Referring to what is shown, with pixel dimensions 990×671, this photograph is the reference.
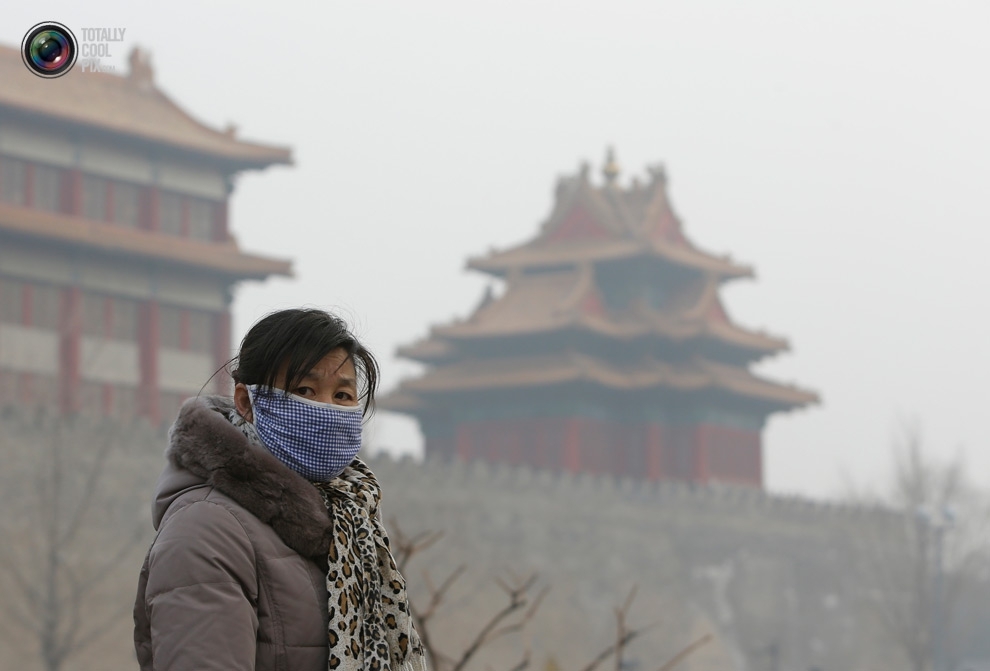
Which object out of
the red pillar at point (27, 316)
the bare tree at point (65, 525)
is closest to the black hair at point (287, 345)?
the bare tree at point (65, 525)

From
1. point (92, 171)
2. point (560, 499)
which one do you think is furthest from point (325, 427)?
point (560, 499)

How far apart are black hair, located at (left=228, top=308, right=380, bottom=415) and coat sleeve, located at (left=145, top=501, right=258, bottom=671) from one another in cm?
24

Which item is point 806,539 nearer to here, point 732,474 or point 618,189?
point 732,474

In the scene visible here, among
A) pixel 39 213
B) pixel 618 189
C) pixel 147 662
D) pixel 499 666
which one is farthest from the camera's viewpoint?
pixel 618 189

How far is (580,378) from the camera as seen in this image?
94.1ft

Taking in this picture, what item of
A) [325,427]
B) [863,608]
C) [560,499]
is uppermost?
[325,427]

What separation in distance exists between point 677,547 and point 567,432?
8.65 feet

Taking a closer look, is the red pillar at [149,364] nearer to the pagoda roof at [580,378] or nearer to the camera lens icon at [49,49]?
the pagoda roof at [580,378]

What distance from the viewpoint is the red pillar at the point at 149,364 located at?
76.8ft

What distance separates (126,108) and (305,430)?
22600 mm

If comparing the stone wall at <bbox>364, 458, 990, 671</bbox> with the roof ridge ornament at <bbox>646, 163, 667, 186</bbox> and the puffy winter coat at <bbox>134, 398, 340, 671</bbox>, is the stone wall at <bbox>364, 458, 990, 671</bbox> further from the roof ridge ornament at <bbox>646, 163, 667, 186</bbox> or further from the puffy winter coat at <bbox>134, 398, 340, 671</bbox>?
the puffy winter coat at <bbox>134, 398, 340, 671</bbox>

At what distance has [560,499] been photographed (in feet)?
90.3

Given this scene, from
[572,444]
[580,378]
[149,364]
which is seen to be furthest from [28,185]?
[572,444]

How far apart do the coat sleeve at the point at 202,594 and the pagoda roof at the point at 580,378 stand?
87.1 ft
